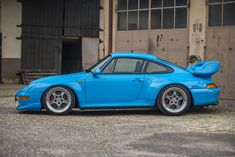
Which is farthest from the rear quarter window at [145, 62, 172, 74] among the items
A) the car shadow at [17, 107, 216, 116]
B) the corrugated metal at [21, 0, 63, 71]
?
the corrugated metal at [21, 0, 63, 71]

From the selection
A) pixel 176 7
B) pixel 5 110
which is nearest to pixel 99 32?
pixel 176 7

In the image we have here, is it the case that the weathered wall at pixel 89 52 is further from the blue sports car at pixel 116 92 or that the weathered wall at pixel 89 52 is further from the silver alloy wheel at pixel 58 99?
the silver alloy wheel at pixel 58 99

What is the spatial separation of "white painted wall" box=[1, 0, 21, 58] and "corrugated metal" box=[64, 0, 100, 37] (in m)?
1.95

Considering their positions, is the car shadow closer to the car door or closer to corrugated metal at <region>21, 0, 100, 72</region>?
the car door

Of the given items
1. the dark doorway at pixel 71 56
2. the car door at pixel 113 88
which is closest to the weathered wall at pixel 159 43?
the dark doorway at pixel 71 56

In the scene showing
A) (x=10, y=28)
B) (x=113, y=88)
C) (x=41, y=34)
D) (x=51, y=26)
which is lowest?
(x=113, y=88)

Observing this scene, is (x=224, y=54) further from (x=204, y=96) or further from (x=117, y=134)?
(x=117, y=134)

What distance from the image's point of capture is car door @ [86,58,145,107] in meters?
9.22

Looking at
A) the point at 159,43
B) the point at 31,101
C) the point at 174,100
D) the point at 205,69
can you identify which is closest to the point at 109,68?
the point at 174,100

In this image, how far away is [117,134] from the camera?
23.1 feet

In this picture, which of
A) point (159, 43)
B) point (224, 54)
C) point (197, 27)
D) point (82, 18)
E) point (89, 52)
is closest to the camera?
point (224, 54)

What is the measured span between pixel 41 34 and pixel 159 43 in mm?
5787

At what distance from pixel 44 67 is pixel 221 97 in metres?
7.85

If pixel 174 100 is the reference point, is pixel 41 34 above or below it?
above
